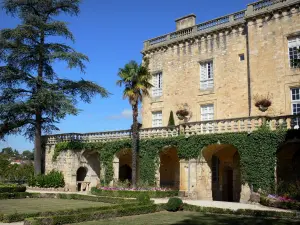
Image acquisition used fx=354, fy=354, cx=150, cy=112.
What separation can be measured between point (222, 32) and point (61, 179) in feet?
54.2

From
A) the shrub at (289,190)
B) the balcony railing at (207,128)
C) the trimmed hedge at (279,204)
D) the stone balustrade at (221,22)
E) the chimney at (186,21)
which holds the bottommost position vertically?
the trimmed hedge at (279,204)

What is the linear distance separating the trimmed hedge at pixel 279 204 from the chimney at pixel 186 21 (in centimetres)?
1603

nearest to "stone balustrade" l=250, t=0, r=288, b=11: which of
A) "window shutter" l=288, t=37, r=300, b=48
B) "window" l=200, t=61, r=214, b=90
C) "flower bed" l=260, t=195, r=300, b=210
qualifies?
"window shutter" l=288, t=37, r=300, b=48

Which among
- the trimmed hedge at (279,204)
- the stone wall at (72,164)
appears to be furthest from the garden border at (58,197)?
the trimmed hedge at (279,204)

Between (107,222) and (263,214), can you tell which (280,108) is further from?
(107,222)

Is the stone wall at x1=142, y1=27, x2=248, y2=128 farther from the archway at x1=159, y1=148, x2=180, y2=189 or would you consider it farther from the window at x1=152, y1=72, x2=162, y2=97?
the archway at x1=159, y1=148, x2=180, y2=189

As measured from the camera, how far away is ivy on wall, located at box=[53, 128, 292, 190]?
691 inches

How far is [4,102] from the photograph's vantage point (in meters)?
28.5

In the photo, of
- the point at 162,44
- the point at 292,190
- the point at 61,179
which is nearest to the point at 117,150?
the point at 61,179

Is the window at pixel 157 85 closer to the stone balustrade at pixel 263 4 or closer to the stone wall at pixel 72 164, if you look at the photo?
the stone wall at pixel 72 164

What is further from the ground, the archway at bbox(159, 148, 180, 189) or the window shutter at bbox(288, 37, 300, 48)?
the window shutter at bbox(288, 37, 300, 48)

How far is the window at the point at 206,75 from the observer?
25.5 metres

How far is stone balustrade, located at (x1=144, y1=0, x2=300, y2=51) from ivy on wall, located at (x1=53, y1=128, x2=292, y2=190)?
28.7 ft

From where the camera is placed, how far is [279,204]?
15359 millimetres
